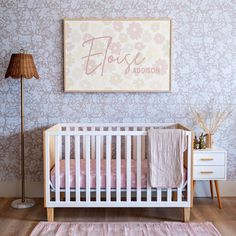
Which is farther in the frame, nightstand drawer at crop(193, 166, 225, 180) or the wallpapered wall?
the wallpapered wall

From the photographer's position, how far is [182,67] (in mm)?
3900

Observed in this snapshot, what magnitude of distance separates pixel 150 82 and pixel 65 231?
1.64 metres

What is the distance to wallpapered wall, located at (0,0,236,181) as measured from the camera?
385 centimetres

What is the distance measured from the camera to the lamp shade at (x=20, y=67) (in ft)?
11.5

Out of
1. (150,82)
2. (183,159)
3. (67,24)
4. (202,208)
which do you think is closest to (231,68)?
(150,82)

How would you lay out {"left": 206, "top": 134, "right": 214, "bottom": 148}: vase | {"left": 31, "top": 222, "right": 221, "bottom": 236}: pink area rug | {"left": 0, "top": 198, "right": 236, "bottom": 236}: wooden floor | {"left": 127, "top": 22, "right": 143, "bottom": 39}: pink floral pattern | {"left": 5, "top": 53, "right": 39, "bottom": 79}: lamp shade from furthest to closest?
{"left": 127, "top": 22, "right": 143, "bottom": 39}: pink floral pattern → {"left": 206, "top": 134, "right": 214, "bottom": 148}: vase → {"left": 5, "top": 53, "right": 39, "bottom": 79}: lamp shade → {"left": 0, "top": 198, "right": 236, "bottom": 236}: wooden floor → {"left": 31, "top": 222, "right": 221, "bottom": 236}: pink area rug

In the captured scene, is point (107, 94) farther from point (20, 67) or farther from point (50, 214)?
point (50, 214)

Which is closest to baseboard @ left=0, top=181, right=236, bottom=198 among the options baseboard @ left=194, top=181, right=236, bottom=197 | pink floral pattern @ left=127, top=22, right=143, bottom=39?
baseboard @ left=194, top=181, right=236, bottom=197

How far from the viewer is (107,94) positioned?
393 cm

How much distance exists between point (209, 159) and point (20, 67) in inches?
72.0

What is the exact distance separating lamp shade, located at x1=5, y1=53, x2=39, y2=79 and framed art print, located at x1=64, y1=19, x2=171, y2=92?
1.32 feet

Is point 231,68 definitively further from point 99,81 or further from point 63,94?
point 63,94

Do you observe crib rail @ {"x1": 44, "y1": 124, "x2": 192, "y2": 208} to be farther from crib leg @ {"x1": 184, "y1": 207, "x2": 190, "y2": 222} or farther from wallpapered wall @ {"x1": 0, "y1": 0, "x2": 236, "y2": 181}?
wallpapered wall @ {"x1": 0, "y1": 0, "x2": 236, "y2": 181}

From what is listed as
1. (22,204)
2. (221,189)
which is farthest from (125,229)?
(221,189)
